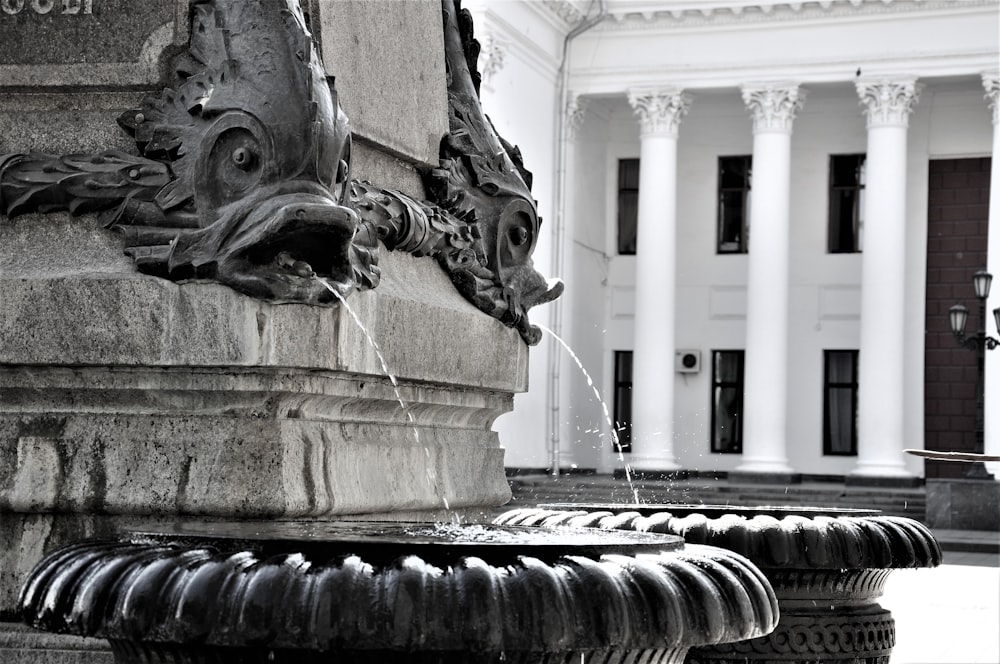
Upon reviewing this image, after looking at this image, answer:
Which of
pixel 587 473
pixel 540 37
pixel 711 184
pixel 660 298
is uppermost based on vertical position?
pixel 540 37

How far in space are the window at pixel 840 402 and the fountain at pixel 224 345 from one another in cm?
3103

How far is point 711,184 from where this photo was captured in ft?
115

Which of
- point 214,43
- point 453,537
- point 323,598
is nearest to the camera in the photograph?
point 323,598

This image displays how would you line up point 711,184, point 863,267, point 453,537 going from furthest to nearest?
point 711,184
point 863,267
point 453,537

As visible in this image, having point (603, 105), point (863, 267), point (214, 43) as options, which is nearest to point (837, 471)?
point (863, 267)

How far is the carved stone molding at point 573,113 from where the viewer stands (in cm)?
3322

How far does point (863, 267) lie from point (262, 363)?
30.1m

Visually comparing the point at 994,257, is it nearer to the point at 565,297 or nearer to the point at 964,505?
the point at 565,297

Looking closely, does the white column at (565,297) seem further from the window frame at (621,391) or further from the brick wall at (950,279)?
the brick wall at (950,279)

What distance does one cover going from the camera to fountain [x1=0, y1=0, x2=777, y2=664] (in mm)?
1866

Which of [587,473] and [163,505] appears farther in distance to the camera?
[587,473]

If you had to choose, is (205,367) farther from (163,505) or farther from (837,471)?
(837,471)

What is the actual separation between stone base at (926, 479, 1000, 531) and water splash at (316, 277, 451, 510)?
1925 centimetres

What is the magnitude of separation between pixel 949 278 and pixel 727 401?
16.9 feet
